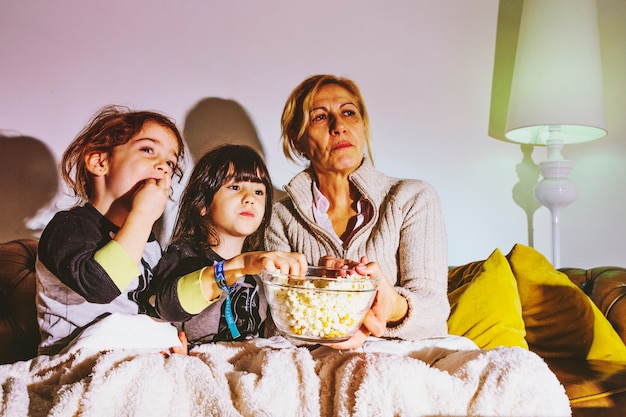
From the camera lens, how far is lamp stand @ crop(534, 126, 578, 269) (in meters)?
1.66

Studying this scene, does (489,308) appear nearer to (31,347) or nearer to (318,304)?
(318,304)

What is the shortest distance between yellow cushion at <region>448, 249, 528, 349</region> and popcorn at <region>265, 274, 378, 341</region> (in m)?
0.53

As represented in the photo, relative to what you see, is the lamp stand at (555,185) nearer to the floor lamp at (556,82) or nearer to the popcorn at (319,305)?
the floor lamp at (556,82)

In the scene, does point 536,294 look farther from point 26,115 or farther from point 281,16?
point 26,115

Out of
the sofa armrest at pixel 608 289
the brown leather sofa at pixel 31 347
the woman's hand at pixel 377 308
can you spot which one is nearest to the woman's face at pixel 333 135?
the woman's hand at pixel 377 308

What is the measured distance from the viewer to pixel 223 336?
3.96ft

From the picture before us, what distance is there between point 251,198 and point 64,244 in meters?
0.40

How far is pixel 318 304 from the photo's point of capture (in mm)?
915

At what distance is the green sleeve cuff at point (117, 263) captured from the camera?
1055 millimetres

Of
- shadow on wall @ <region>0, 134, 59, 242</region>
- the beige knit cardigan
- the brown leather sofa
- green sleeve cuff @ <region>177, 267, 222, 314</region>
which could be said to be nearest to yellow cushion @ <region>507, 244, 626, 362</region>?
the brown leather sofa

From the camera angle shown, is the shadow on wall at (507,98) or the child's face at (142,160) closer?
the child's face at (142,160)

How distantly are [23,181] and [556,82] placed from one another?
1460 millimetres

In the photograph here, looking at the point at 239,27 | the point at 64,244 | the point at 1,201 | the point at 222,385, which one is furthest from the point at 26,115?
the point at 222,385

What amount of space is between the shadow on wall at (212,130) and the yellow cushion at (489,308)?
1.78 feet
